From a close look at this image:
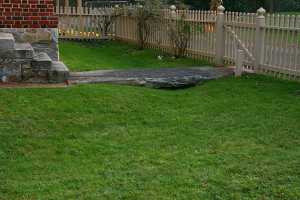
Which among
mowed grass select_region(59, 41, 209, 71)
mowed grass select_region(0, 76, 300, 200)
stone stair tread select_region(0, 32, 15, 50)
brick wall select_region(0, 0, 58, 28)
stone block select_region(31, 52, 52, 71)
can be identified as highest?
brick wall select_region(0, 0, 58, 28)

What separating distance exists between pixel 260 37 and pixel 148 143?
532 centimetres

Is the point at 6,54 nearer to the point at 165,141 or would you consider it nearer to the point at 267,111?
the point at 165,141

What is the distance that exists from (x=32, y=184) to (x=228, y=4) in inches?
1090

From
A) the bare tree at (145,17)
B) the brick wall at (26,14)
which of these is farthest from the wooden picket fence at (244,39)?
the brick wall at (26,14)

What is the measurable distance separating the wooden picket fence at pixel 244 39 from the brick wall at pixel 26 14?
4.06m

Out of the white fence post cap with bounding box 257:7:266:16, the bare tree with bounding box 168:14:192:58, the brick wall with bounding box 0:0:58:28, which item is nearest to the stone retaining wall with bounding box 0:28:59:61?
the brick wall with bounding box 0:0:58:28

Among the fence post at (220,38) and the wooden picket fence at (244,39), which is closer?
the wooden picket fence at (244,39)

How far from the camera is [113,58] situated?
1412 cm

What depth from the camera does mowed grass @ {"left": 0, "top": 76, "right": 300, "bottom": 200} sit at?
4723 mm

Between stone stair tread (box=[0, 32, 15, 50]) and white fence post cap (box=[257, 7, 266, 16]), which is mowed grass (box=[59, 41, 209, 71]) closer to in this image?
white fence post cap (box=[257, 7, 266, 16])

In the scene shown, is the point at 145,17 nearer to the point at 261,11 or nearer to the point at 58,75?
the point at 261,11

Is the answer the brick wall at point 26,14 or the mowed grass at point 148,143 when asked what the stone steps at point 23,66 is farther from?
the brick wall at point 26,14

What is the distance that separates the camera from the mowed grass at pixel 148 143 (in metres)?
4.72

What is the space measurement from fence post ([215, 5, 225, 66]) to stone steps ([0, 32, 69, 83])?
452 centimetres
